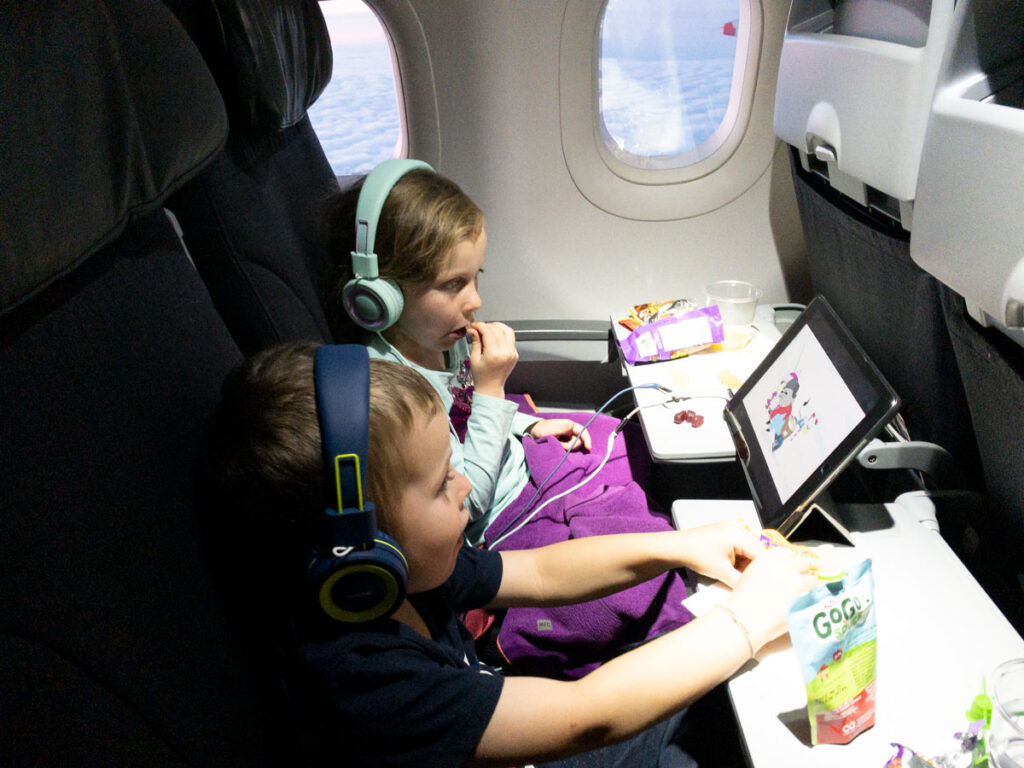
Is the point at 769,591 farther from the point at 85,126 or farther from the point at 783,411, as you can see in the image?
the point at 85,126

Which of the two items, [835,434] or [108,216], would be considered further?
[835,434]

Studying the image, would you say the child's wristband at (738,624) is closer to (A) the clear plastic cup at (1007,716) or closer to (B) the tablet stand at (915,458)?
(A) the clear plastic cup at (1007,716)

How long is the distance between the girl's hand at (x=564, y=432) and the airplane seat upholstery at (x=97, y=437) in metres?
0.98

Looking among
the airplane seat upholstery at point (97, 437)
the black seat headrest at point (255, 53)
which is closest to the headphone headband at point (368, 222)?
the black seat headrest at point (255, 53)

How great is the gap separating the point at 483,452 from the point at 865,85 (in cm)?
88

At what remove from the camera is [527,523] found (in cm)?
149

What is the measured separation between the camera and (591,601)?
126 centimetres

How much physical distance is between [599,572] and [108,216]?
785 mm

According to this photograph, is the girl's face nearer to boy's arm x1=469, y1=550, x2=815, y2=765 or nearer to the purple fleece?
the purple fleece

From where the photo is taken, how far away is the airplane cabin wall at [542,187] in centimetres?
205

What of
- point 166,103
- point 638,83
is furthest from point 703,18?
point 166,103

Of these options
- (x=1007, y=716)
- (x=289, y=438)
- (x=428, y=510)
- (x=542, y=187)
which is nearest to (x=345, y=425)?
(x=289, y=438)

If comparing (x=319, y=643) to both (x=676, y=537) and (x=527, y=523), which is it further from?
(x=527, y=523)

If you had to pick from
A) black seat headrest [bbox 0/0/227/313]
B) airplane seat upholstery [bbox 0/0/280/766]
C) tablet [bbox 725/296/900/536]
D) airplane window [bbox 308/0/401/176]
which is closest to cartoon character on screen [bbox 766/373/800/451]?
tablet [bbox 725/296/900/536]
